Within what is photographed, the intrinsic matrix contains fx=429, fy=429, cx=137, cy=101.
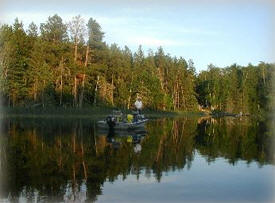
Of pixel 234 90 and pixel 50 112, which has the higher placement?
pixel 234 90

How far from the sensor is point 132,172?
1330cm

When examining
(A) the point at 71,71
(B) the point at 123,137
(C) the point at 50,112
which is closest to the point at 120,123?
(B) the point at 123,137

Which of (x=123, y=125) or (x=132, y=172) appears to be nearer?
(x=132, y=172)

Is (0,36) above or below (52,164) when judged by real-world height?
above

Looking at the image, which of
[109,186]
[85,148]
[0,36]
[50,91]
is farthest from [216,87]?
[109,186]

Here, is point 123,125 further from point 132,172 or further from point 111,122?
point 132,172

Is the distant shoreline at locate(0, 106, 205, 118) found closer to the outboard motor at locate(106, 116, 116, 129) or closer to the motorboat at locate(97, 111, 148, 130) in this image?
the motorboat at locate(97, 111, 148, 130)

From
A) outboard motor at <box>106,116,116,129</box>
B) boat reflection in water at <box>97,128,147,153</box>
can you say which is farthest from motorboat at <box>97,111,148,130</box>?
boat reflection in water at <box>97,128,147,153</box>

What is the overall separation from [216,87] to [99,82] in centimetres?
4281

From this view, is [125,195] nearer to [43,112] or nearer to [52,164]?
[52,164]

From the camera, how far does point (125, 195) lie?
406 inches

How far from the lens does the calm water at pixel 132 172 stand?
10430 mm

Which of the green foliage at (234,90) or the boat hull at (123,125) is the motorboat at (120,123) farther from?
the green foliage at (234,90)

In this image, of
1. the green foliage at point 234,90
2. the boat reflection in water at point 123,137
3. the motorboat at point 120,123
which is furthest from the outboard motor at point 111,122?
the green foliage at point 234,90
